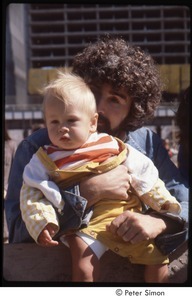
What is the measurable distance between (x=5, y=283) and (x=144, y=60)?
0.53 meters

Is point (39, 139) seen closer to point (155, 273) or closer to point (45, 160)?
point (45, 160)

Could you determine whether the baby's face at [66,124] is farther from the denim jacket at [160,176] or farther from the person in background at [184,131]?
the person in background at [184,131]

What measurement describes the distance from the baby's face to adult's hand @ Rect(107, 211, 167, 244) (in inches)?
6.1

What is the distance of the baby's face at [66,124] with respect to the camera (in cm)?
94

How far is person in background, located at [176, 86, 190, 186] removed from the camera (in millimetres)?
1089

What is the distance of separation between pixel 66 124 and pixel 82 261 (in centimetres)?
25

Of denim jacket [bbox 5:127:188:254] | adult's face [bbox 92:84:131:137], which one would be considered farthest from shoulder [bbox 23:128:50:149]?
adult's face [bbox 92:84:131:137]

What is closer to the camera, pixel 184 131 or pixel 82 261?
pixel 82 261

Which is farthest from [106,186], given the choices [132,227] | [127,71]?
[127,71]

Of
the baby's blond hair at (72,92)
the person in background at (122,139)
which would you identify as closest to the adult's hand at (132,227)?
the person in background at (122,139)

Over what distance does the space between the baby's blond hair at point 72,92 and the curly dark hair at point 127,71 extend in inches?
2.4

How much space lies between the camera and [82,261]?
93 centimetres

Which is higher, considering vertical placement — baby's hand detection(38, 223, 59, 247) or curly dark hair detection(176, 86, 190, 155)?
curly dark hair detection(176, 86, 190, 155)

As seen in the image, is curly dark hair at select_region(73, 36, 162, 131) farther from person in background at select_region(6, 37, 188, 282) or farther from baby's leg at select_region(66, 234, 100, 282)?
baby's leg at select_region(66, 234, 100, 282)
